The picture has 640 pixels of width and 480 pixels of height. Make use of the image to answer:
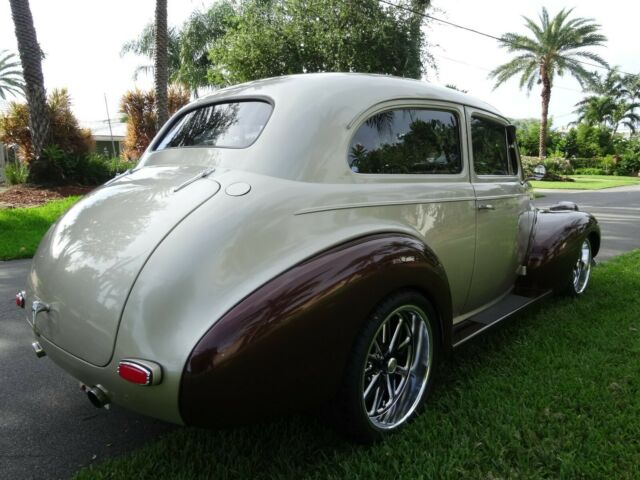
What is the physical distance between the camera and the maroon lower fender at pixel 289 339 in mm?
1653

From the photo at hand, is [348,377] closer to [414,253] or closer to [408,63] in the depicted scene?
[414,253]

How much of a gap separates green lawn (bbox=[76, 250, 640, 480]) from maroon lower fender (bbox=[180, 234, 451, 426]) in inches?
16.0

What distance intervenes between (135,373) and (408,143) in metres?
1.80

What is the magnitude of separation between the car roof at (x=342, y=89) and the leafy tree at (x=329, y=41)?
39.0 ft

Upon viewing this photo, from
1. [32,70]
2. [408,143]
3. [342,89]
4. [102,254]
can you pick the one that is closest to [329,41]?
[32,70]

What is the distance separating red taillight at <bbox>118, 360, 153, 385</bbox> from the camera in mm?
1653

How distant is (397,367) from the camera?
7.64 feet

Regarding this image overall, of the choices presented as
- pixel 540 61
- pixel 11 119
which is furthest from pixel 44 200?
pixel 540 61

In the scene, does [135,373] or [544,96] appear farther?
[544,96]

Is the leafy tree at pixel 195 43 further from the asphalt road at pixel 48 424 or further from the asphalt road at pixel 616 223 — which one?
the asphalt road at pixel 48 424

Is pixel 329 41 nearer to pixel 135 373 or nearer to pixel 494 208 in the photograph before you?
pixel 494 208

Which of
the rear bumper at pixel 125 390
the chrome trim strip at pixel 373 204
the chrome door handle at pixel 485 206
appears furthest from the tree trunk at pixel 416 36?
the rear bumper at pixel 125 390

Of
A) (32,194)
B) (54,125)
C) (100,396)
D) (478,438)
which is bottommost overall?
(478,438)

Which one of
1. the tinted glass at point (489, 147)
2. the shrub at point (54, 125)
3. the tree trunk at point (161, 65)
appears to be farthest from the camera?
the shrub at point (54, 125)
